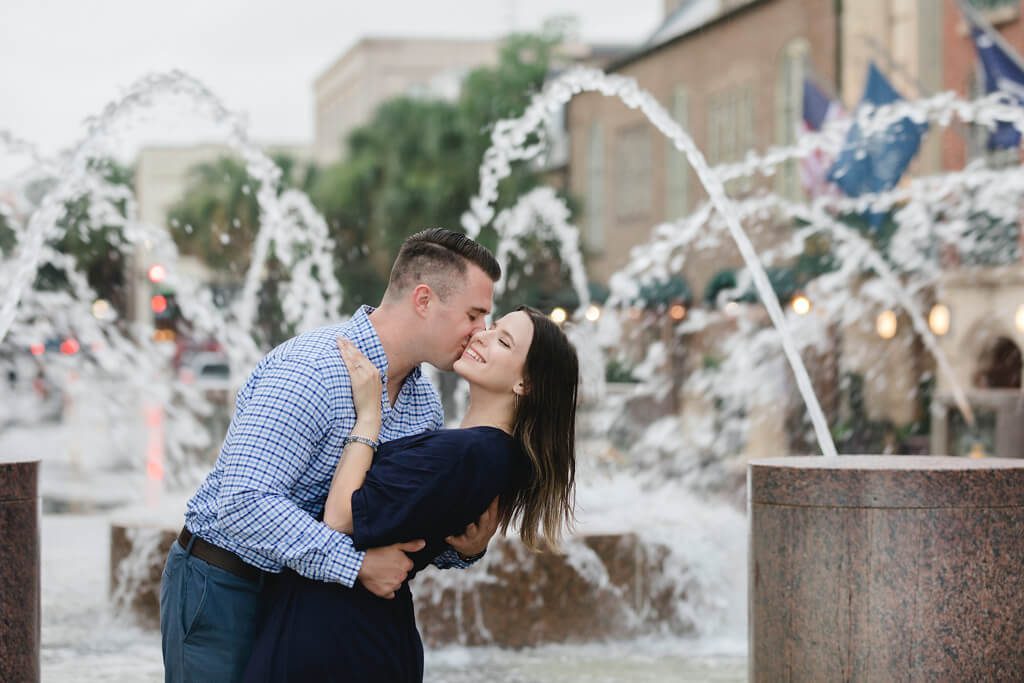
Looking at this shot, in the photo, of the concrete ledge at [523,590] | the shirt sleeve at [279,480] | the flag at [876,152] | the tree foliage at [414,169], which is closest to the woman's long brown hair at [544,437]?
the shirt sleeve at [279,480]

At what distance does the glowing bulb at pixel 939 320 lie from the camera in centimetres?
2570

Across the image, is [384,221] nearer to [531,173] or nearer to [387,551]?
[531,173]

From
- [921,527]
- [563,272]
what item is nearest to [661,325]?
[563,272]

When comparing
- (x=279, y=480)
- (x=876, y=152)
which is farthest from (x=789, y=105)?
(x=279, y=480)

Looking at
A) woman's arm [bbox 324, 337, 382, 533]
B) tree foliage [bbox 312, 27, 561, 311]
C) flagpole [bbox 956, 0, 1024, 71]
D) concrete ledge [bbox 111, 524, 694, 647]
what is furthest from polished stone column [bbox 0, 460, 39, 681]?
tree foliage [bbox 312, 27, 561, 311]

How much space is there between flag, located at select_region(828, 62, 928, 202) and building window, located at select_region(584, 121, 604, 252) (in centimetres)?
2279

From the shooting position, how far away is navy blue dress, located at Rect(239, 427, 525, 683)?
11.7 ft

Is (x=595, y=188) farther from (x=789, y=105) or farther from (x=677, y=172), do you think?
(x=789, y=105)

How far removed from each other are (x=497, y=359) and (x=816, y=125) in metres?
26.2

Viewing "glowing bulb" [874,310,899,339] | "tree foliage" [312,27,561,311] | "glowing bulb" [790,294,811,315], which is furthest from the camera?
"tree foliage" [312,27,561,311]

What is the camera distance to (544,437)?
3898mm

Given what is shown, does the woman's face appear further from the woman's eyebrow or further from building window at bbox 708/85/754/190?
building window at bbox 708/85/754/190

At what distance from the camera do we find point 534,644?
824cm

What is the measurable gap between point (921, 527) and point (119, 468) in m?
16.2
